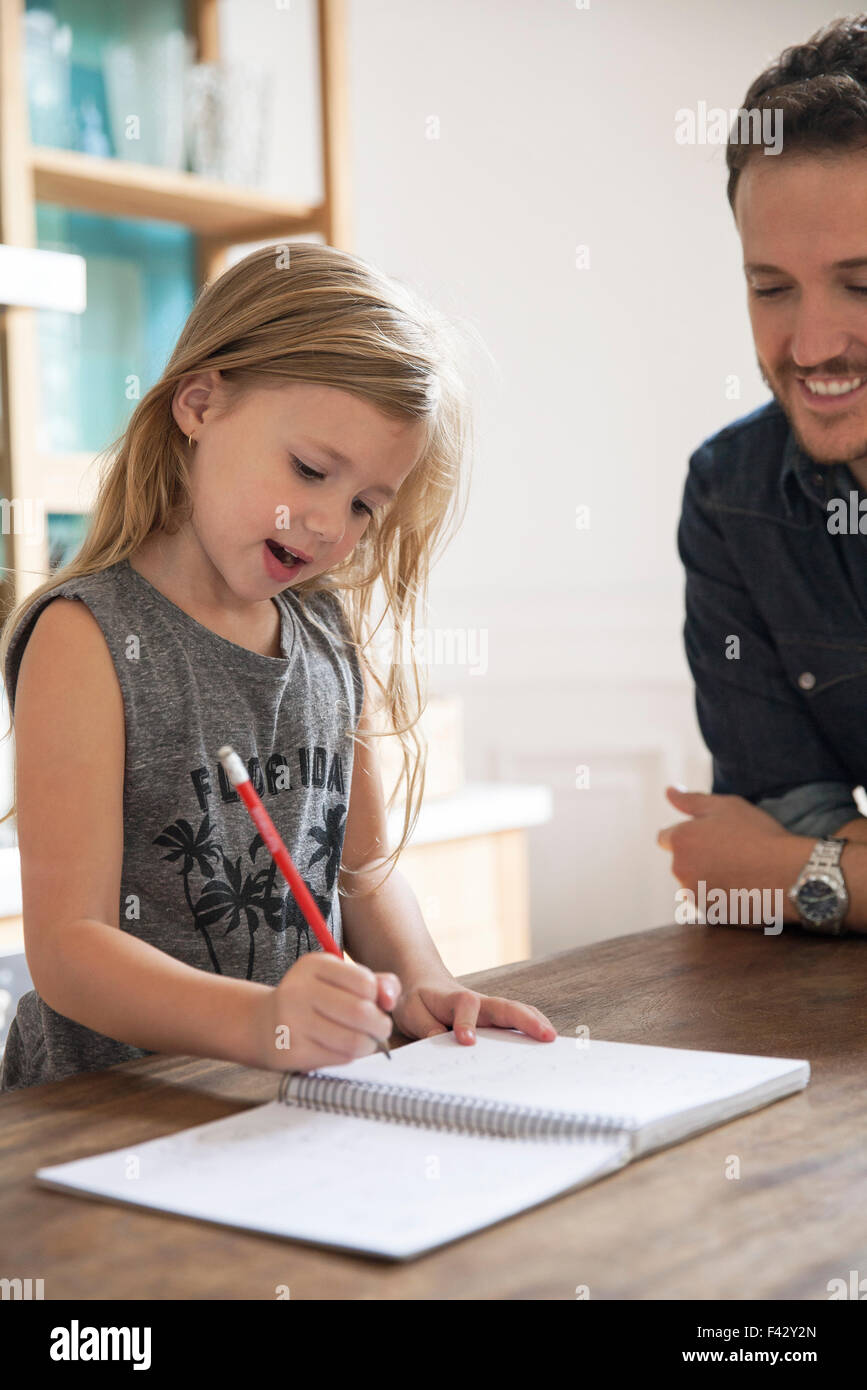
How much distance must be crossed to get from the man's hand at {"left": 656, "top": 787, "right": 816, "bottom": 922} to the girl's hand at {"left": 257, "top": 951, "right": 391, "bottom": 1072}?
0.57 meters

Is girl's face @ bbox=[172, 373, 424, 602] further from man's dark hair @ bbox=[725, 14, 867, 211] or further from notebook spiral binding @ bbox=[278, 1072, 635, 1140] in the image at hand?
man's dark hair @ bbox=[725, 14, 867, 211]

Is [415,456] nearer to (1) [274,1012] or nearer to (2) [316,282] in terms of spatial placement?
(2) [316,282]

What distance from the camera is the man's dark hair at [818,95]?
49.4 inches

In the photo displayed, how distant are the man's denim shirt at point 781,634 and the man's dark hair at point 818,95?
276mm

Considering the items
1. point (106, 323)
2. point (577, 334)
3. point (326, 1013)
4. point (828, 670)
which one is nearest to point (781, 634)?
point (828, 670)

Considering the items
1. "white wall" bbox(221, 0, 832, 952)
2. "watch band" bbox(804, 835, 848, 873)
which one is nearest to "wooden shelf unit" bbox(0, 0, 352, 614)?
"white wall" bbox(221, 0, 832, 952)

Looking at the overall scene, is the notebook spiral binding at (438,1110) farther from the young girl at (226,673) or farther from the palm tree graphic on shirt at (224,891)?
the palm tree graphic on shirt at (224,891)

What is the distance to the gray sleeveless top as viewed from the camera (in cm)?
98

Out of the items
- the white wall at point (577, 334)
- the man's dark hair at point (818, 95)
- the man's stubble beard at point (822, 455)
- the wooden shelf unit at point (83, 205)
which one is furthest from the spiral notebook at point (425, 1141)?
the white wall at point (577, 334)

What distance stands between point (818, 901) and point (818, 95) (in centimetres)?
71

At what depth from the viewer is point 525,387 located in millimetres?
3139

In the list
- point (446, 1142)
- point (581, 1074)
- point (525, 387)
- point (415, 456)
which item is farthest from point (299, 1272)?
point (525, 387)

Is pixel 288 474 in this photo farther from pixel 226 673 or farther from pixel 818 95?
pixel 818 95

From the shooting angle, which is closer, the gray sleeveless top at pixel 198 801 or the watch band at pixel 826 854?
the gray sleeveless top at pixel 198 801
